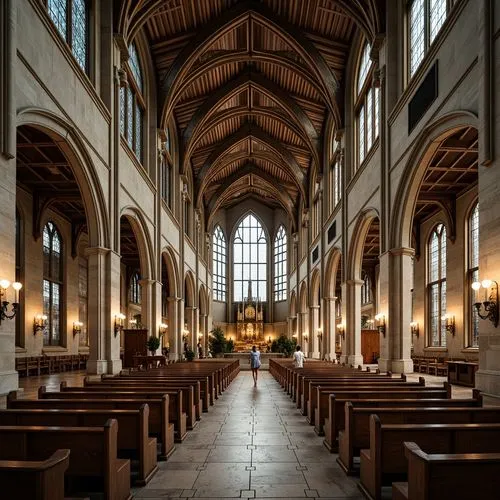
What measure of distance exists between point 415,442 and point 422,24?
13337 millimetres

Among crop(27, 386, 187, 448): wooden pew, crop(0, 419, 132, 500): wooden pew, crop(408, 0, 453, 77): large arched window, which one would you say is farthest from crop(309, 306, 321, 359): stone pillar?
crop(0, 419, 132, 500): wooden pew

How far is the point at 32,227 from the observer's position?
22.1m

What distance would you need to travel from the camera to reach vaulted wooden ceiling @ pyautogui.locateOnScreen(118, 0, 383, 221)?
22094mm

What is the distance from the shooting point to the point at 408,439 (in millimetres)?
5445

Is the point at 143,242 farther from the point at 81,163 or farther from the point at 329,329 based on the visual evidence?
the point at 329,329

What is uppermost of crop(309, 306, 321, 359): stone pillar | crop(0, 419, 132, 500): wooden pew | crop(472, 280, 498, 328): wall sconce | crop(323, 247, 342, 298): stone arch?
crop(323, 247, 342, 298): stone arch

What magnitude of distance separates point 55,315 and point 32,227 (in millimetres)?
4799

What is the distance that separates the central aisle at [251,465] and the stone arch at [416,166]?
7.13 meters

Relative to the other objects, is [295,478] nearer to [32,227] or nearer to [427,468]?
[427,468]

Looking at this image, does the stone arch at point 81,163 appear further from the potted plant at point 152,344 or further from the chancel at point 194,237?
the potted plant at point 152,344

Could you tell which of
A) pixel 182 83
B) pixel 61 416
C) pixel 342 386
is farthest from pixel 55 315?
pixel 61 416

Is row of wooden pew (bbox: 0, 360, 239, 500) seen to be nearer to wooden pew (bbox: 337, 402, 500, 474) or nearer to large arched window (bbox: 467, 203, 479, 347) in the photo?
wooden pew (bbox: 337, 402, 500, 474)

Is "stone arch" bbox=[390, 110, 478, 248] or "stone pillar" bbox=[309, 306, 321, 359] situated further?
"stone pillar" bbox=[309, 306, 321, 359]

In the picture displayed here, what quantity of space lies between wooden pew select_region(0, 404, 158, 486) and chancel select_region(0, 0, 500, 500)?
0.02m
